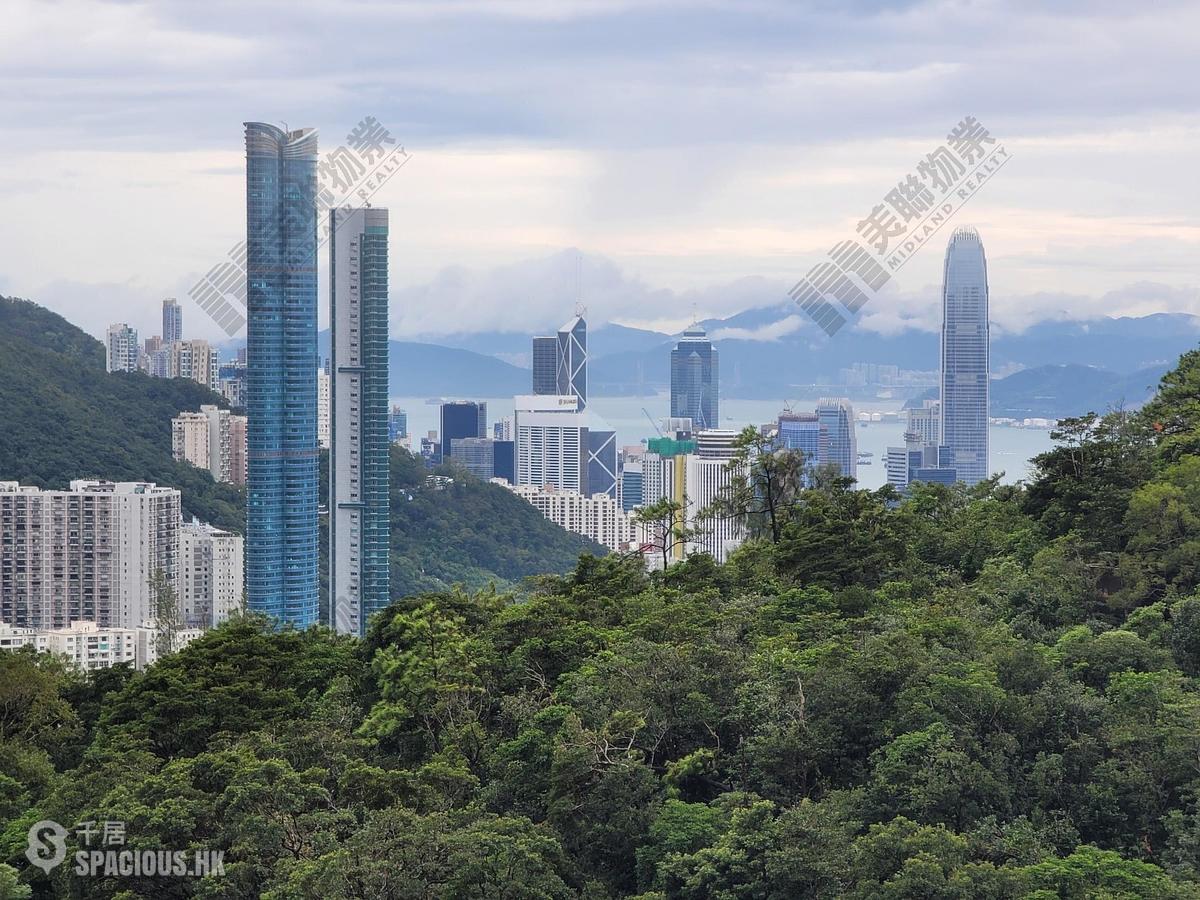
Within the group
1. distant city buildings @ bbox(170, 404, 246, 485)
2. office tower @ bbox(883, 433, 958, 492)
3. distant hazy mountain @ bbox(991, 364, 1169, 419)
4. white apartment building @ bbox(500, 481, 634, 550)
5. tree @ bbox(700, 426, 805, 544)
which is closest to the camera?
tree @ bbox(700, 426, 805, 544)

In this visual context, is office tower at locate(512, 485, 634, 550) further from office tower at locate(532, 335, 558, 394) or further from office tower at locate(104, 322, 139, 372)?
office tower at locate(532, 335, 558, 394)

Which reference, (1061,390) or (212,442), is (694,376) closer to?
(1061,390)

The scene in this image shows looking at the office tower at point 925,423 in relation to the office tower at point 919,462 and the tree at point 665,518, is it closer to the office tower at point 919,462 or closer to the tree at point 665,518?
the office tower at point 919,462

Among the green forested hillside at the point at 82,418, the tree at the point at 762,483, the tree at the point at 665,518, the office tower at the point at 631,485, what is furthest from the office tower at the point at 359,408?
the office tower at the point at 631,485

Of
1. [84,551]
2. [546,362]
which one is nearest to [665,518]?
[84,551]

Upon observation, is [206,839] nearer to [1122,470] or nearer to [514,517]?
[1122,470]

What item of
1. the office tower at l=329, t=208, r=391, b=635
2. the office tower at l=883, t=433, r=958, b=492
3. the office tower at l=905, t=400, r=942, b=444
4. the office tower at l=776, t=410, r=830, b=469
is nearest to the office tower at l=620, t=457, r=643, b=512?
the office tower at l=776, t=410, r=830, b=469
